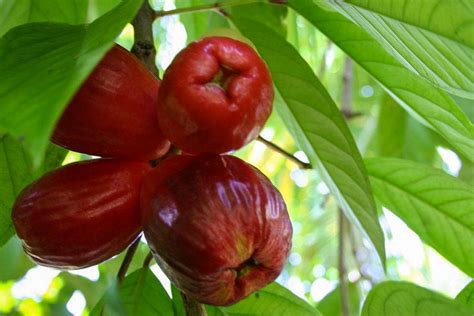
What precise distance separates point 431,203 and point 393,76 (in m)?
0.32

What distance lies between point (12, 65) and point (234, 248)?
0.34 metres

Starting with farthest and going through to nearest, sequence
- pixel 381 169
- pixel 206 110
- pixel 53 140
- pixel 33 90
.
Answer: pixel 381 169 < pixel 53 140 < pixel 206 110 < pixel 33 90

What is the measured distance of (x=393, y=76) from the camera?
125cm

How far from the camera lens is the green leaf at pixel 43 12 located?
1.39 meters

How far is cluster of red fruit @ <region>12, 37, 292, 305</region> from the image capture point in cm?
90

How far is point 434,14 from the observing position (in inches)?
41.5

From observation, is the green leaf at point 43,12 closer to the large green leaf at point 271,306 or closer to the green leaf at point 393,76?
the green leaf at point 393,76

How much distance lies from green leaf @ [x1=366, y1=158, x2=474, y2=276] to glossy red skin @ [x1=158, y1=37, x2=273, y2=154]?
594mm

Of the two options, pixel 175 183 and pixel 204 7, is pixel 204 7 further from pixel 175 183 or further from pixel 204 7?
pixel 175 183

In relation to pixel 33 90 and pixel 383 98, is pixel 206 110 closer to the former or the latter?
pixel 33 90

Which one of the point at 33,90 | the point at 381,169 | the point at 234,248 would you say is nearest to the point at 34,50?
the point at 33,90

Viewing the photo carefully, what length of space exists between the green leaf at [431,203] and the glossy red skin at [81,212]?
0.63 metres

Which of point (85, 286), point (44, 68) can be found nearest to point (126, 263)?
point (44, 68)

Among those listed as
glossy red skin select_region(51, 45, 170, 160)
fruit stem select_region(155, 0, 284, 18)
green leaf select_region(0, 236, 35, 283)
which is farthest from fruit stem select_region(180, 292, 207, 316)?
green leaf select_region(0, 236, 35, 283)
